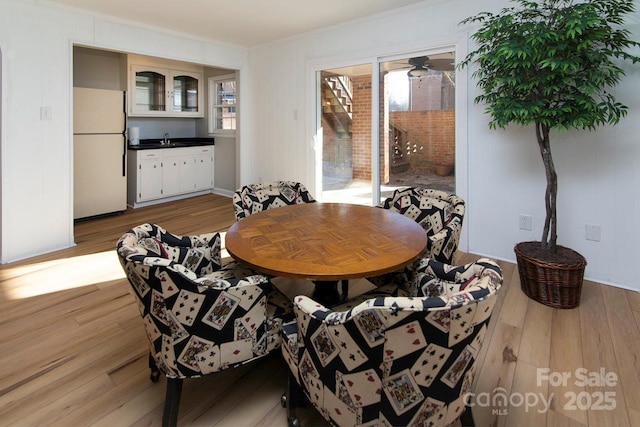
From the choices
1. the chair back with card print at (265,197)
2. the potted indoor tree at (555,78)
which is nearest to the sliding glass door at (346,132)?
the chair back with card print at (265,197)

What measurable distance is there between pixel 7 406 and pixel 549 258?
3.18 m

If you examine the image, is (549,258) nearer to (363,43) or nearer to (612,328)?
(612,328)

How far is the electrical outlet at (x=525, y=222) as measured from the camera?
10.6ft

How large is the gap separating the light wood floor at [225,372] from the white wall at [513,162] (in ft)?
1.41

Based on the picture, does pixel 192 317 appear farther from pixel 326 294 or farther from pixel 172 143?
pixel 172 143

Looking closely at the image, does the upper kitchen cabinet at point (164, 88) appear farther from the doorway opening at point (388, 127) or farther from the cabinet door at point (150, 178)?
the doorway opening at point (388, 127)

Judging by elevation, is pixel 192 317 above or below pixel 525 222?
below

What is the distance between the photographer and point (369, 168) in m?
4.30

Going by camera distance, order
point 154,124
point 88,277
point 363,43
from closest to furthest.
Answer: point 88,277
point 363,43
point 154,124

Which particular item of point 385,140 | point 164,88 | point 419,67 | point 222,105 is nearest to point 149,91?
point 164,88

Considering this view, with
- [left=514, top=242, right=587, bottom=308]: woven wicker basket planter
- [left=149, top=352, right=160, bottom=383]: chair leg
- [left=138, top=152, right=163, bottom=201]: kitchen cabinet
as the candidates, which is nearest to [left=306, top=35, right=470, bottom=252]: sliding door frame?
[left=514, top=242, right=587, bottom=308]: woven wicker basket planter

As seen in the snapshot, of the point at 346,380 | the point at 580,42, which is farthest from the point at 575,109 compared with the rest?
the point at 346,380

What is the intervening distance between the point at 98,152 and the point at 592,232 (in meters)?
5.42

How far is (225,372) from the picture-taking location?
1895 mm
